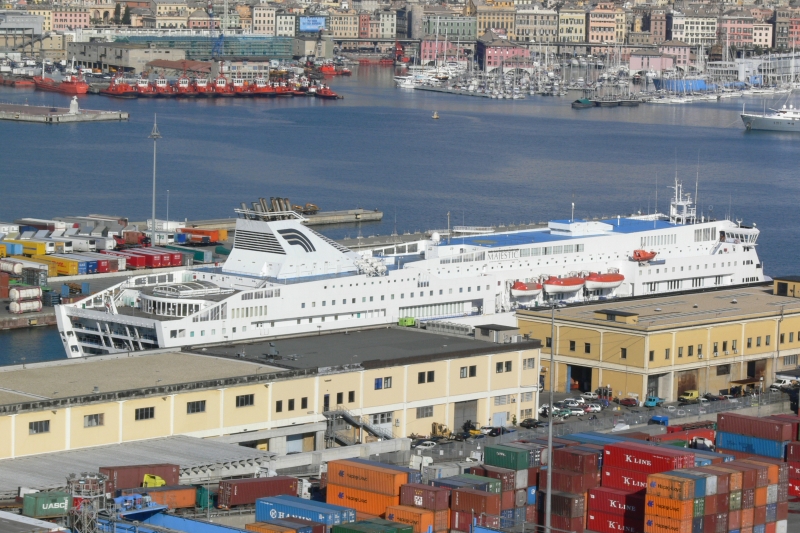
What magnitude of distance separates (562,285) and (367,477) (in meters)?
11.9

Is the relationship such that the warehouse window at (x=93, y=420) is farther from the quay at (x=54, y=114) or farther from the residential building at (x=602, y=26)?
the residential building at (x=602, y=26)

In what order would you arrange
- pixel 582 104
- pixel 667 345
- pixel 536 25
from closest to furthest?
pixel 667 345, pixel 582 104, pixel 536 25

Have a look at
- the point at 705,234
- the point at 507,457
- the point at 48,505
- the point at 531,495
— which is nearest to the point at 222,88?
the point at 705,234

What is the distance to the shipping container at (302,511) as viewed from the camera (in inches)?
618

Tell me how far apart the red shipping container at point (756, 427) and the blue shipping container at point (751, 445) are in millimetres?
44

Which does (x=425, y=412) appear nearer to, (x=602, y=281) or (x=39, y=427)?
(x=39, y=427)

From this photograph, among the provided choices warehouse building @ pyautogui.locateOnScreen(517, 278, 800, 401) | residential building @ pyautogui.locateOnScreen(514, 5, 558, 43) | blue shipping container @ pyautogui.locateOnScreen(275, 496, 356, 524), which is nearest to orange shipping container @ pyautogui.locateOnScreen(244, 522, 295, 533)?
blue shipping container @ pyautogui.locateOnScreen(275, 496, 356, 524)

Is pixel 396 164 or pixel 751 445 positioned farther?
pixel 396 164

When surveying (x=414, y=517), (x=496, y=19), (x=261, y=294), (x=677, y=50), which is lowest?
(x=414, y=517)

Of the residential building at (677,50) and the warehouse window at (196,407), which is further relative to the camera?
the residential building at (677,50)

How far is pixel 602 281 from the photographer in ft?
95.1

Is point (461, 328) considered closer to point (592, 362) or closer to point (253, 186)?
point (592, 362)

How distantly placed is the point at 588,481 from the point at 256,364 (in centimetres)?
522

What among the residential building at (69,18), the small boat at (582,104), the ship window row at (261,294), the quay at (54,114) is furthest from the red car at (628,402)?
the residential building at (69,18)
